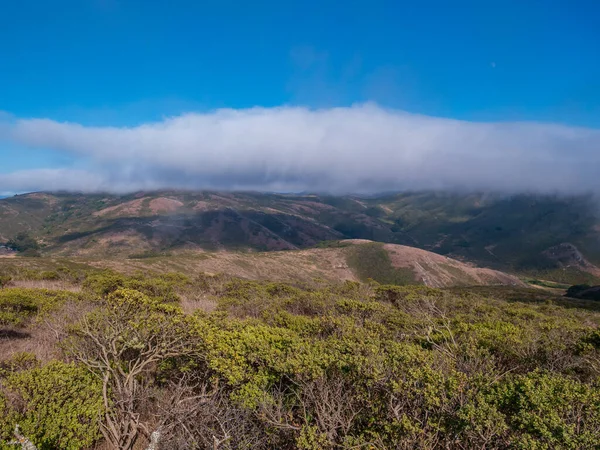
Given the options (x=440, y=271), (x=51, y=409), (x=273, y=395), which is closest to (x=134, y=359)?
(x=51, y=409)

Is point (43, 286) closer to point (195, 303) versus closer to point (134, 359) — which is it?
point (195, 303)

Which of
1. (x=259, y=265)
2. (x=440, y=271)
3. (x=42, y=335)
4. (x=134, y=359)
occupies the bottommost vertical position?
(x=440, y=271)

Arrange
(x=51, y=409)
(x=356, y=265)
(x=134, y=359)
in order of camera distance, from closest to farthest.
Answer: (x=51, y=409) < (x=134, y=359) < (x=356, y=265)

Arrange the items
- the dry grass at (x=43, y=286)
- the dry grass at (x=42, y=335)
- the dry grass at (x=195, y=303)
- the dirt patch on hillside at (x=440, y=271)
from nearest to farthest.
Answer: the dry grass at (x=42, y=335) → the dry grass at (x=195, y=303) → the dry grass at (x=43, y=286) → the dirt patch on hillside at (x=440, y=271)

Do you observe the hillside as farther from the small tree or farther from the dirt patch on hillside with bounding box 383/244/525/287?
the small tree

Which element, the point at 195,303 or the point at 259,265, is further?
the point at 259,265

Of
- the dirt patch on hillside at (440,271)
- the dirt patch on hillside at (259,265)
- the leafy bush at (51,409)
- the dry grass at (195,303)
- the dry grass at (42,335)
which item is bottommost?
the dirt patch on hillside at (440,271)

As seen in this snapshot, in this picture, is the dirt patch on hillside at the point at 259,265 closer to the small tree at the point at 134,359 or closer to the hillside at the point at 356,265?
the hillside at the point at 356,265

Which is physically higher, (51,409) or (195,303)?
(51,409)

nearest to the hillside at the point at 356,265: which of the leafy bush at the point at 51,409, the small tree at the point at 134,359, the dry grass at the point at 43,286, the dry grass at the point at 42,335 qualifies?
the dry grass at the point at 43,286

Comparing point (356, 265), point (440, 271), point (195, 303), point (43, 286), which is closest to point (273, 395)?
point (195, 303)

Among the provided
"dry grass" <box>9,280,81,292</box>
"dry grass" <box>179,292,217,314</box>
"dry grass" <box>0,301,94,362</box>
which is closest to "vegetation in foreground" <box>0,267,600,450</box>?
"dry grass" <box>0,301,94,362</box>

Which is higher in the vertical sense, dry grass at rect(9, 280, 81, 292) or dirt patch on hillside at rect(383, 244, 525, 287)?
dry grass at rect(9, 280, 81, 292)

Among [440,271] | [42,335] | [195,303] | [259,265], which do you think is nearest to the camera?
[42,335]
